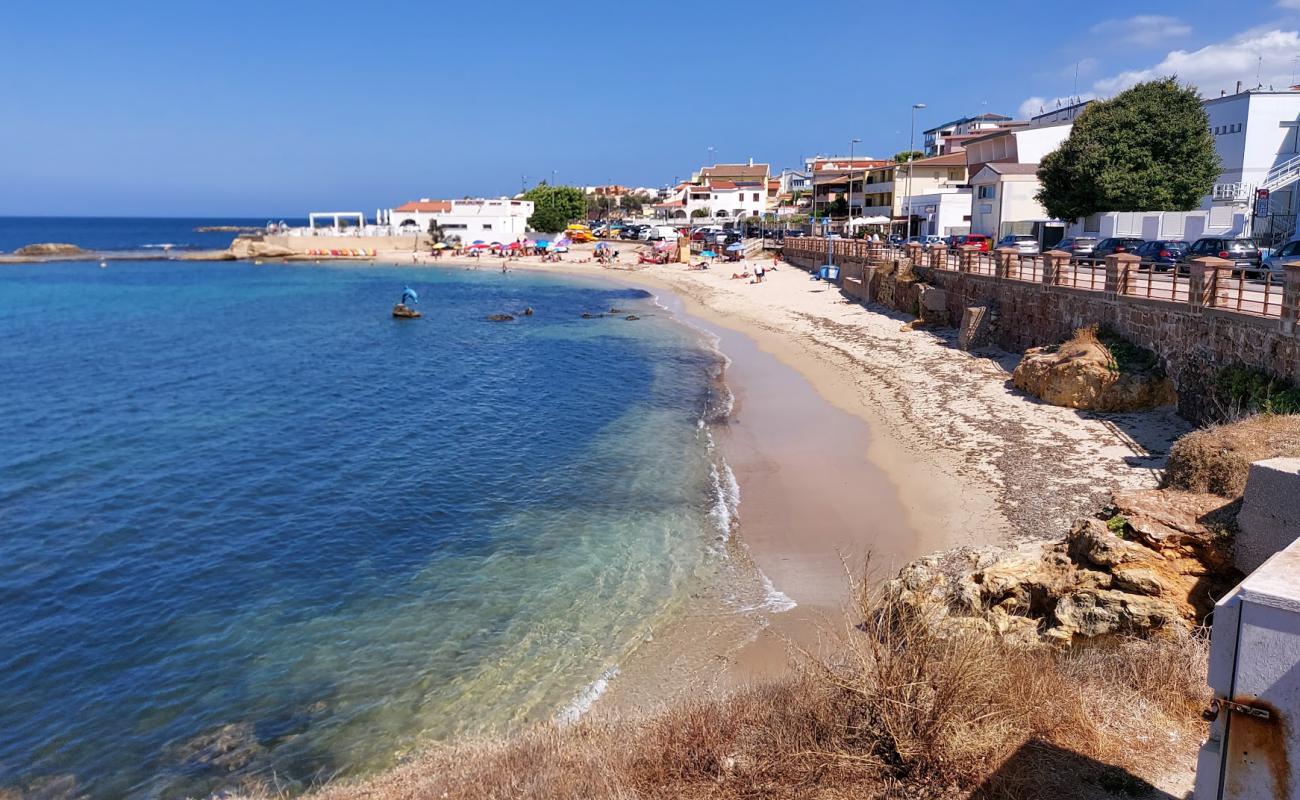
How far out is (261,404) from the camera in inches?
1156

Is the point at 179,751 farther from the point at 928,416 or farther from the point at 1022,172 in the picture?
the point at 1022,172

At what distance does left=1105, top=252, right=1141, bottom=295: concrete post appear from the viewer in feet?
74.7

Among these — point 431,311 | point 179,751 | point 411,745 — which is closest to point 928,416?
point 411,745

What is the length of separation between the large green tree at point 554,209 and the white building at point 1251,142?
79.9 metres

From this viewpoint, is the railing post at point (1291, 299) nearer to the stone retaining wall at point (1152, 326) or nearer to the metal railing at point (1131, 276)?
the stone retaining wall at point (1152, 326)

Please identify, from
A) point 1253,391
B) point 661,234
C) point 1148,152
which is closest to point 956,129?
point 661,234

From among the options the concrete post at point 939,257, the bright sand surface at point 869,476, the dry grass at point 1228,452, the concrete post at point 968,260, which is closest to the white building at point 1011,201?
the concrete post at point 939,257

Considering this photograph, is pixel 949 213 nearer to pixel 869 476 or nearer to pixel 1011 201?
pixel 1011 201

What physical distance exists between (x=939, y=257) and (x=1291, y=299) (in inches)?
871

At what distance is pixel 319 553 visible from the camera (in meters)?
16.2

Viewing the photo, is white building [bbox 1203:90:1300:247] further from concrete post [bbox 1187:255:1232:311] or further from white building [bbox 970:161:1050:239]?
concrete post [bbox 1187:255:1232:311]

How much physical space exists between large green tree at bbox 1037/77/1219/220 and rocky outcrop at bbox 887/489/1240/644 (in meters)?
38.2

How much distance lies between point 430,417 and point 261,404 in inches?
262

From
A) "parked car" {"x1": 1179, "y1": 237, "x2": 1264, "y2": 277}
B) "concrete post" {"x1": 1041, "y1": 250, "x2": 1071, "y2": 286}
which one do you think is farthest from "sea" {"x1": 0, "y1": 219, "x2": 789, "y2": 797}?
"parked car" {"x1": 1179, "y1": 237, "x2": 1264, "y2": 277}
